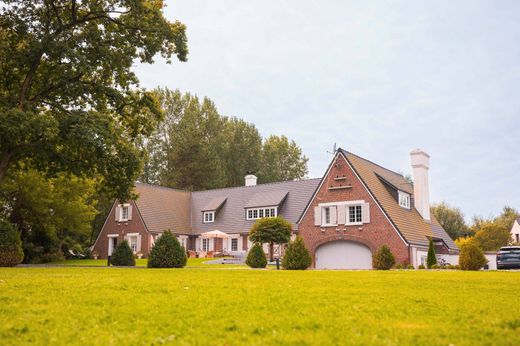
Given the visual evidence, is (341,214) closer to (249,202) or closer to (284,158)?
(249,202)

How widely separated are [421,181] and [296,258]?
18.7 meters

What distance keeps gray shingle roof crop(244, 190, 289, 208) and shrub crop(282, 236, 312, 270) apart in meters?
18.4

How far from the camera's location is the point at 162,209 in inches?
1928

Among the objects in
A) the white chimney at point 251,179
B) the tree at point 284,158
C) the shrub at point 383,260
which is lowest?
the shrub at point 383,260

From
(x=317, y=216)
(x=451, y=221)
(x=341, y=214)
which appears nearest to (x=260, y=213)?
(x=317, y=216)

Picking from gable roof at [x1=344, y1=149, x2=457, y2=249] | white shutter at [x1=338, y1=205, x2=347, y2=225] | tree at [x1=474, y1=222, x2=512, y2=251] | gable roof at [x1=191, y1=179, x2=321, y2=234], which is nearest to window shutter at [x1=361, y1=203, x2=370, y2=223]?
gable roof at [x1=344, y1=149, x2=457, y2=249]

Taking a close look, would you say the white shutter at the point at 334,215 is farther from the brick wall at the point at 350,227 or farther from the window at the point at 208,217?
the window at the point at 208,217

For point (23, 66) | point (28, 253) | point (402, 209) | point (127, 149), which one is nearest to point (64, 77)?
point (23, 66)

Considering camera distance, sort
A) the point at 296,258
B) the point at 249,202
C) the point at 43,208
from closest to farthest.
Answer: the point at 296,258 → the point at 43,208 → the point at 249,202

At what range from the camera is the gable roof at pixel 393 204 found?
36.3 meters

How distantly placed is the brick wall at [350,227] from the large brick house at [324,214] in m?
0.07

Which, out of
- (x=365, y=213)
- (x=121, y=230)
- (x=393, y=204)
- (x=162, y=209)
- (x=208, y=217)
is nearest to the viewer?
(x=365, y=213)

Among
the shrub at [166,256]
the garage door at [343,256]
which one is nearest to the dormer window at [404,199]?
the garage door at [343,256]

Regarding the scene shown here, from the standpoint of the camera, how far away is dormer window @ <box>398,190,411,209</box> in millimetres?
39544
